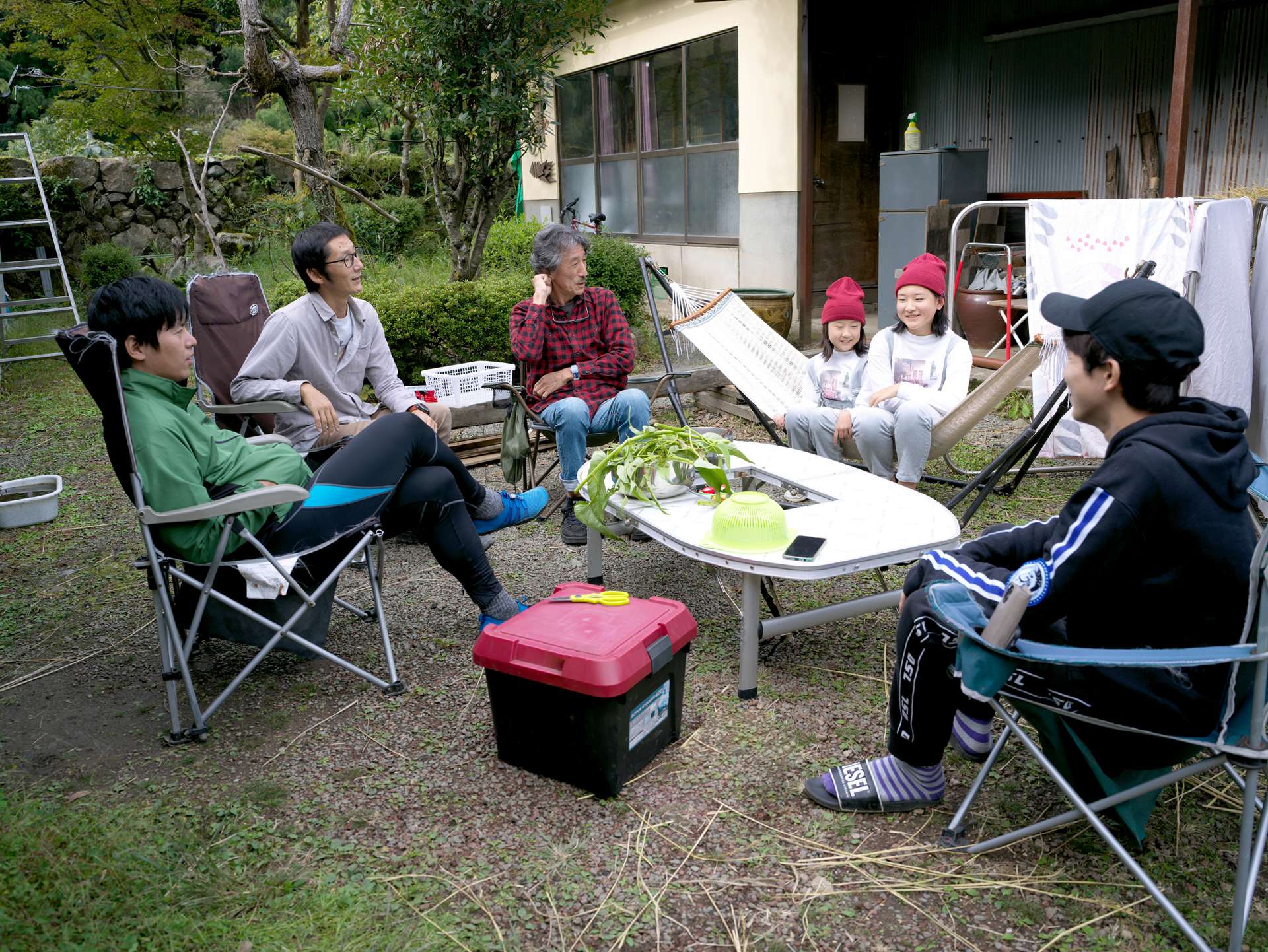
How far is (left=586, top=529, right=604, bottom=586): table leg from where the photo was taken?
3.56 meters

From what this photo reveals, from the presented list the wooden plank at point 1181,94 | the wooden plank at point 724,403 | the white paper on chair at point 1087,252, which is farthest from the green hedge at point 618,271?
the wooden plank at point 1181,94

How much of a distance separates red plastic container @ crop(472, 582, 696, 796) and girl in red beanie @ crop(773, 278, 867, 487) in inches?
65.6

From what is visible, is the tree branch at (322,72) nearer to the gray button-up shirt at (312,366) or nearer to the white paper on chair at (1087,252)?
the gray button-up shirt at (312,366)

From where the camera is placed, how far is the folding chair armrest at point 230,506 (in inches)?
95.0

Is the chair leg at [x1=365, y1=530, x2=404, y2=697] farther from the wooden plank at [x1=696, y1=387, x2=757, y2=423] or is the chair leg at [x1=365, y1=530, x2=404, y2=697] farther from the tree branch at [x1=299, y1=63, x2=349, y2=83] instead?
the tree branch at [x1=299, y1=63, x2=349, y2=83]

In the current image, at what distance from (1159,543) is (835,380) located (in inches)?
102

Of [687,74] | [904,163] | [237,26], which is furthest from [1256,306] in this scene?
[237,26]

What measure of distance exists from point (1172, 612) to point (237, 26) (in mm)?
13462

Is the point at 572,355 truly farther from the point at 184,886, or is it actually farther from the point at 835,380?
the point at 184,886

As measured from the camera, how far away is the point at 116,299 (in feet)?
8.45

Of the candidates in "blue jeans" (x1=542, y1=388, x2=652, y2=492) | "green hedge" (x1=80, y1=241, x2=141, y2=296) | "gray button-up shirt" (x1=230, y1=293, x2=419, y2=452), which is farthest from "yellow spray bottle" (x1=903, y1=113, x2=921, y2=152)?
"green hedge" (x1=80, y1=241, x2=141, y2=296)

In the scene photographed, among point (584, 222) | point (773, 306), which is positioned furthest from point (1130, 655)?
point (584, 222)

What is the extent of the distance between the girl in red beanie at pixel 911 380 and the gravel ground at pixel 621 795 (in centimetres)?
48

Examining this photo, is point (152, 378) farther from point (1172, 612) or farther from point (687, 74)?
point (687, 74)
